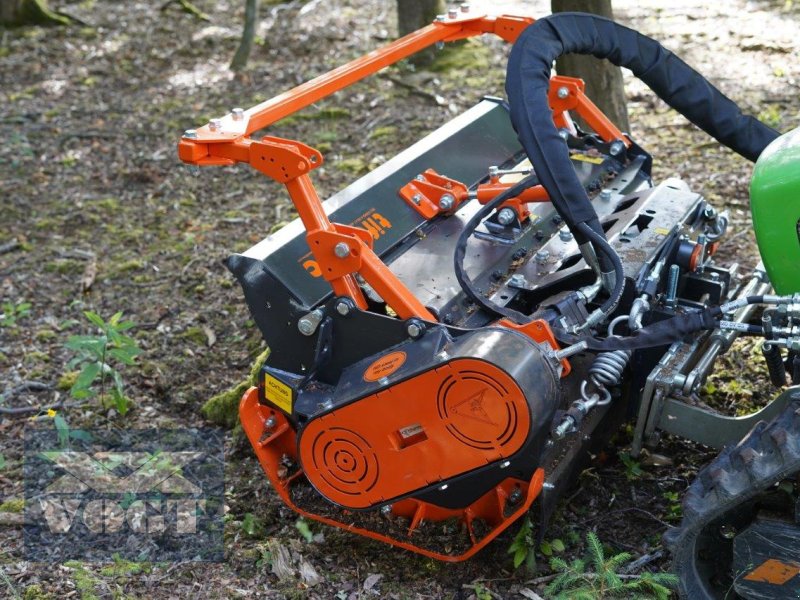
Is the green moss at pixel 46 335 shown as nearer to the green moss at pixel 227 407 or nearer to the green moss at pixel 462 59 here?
the green moss at pixel 227 407

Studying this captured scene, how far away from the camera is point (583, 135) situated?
14.5ft

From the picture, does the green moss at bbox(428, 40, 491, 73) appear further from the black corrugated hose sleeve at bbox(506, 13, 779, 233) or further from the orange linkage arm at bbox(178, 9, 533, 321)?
the orange linkage arm at bbox(178, 9, 533, 321)

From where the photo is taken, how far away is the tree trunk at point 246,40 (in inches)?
320

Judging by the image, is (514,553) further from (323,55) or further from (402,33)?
(323,55)

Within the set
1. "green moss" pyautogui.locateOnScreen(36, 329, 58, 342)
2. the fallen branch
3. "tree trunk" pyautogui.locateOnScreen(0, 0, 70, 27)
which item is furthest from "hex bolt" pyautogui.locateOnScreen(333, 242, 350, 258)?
"tree trunk" pyautogui.locateOnScreen(0, 0, 70, 27)

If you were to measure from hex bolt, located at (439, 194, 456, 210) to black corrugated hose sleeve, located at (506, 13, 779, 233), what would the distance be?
0.75 meters

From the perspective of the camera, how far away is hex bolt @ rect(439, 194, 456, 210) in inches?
154

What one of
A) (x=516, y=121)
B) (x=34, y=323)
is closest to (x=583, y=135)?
(x=516, y=121)

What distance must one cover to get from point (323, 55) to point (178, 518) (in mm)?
5492

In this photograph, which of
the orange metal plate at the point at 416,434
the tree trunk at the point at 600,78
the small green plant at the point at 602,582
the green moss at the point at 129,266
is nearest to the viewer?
the orange metal plate at the point at 416,434

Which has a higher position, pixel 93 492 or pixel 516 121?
pixel 516 121

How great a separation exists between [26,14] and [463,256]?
8021 mm

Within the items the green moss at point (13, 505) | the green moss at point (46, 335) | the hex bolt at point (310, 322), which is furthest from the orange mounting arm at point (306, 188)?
the green moss at point (46, 335)
